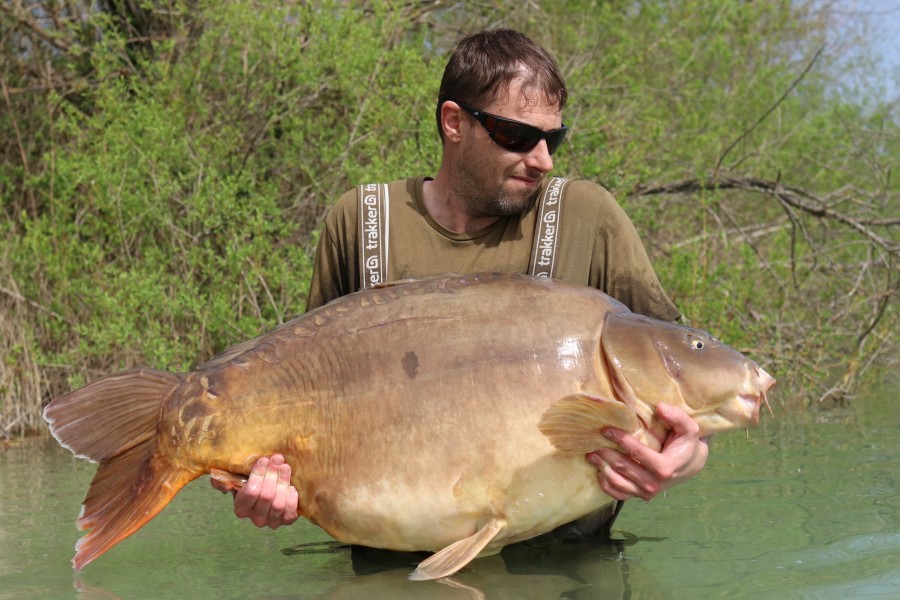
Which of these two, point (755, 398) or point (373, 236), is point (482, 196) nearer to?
point (373, 236)

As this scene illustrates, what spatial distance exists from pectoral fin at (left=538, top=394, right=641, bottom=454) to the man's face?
92 centimetres

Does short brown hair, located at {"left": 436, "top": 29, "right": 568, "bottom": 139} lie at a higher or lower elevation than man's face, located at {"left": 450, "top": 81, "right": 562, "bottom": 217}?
higher

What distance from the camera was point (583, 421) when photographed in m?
2.46

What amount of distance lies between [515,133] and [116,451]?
1428mm

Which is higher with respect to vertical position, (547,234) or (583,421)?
(547,234)

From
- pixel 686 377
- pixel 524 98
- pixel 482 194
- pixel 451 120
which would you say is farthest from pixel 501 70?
pixel 686 377

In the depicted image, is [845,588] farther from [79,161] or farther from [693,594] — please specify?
[79,161]

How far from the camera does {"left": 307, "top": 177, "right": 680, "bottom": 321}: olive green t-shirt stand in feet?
10.4

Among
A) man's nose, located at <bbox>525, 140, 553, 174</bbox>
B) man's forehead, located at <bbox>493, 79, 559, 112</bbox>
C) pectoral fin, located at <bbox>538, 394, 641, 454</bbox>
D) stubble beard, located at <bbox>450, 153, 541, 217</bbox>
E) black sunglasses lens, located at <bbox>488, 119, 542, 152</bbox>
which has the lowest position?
pectoral fin, located at <bbox>538, 394, 641, 454</bbox>

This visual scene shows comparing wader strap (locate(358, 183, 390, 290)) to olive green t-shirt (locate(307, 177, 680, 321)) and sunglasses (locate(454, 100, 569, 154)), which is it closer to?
olive green t-shirt (locate(307, 177, 680, 321))

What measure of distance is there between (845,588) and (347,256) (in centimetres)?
180

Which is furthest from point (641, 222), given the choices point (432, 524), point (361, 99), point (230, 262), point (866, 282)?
point (432, 524)

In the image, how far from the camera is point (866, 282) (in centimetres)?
716

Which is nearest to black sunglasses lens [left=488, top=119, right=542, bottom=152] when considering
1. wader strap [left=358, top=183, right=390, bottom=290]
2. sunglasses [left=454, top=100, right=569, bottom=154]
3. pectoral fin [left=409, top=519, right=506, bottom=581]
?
sunglasses [left=454, top=100, right=569, bottom=154]
